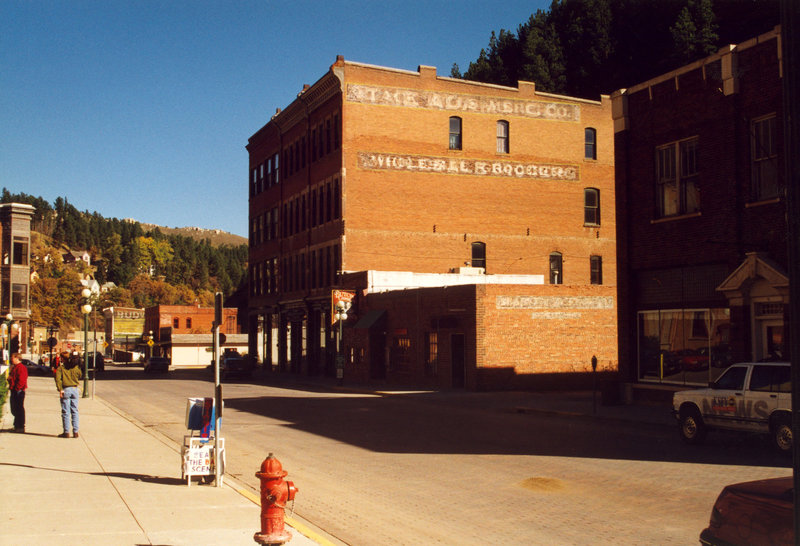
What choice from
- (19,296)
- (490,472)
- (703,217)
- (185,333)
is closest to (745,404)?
(490,472)

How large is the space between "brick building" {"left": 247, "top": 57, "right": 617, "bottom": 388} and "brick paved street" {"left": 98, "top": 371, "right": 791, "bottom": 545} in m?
18.0

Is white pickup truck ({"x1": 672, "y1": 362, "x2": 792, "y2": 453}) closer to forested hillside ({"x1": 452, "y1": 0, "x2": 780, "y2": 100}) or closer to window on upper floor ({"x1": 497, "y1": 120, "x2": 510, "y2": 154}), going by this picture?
window on upper floor ({"x1": 497, "y1": 120, "x2": 510, "y2": 154})

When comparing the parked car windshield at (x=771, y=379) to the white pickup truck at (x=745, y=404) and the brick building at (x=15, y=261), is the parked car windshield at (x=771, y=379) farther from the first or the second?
the brick building at (x=15, y=261)

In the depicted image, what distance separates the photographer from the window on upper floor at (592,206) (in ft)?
178

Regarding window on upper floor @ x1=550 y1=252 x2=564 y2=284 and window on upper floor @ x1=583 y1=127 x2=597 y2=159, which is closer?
window on upper floor @ x1=550 y1=252 x2=564 y2=284

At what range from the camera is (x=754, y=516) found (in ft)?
18.2

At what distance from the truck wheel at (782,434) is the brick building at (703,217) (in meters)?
5.43

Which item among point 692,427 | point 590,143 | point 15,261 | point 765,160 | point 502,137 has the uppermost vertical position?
point 590,143

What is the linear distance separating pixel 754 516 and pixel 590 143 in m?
51.4

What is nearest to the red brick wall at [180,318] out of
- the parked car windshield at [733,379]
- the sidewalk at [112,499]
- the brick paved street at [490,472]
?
the brick paved street at [490,472]

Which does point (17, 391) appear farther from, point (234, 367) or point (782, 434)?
point (234, 367)

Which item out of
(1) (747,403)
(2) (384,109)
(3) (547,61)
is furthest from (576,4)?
(1) (747,403)

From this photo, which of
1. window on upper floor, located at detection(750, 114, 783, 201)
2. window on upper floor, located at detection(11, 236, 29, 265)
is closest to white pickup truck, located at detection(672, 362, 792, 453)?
window on upper floor, located at detection(750, 114, 783, 201)

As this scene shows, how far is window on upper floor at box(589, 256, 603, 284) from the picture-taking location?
5425cm
